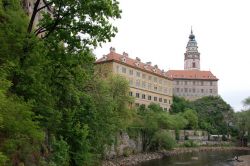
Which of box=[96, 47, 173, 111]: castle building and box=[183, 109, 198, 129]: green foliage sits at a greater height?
box=[96, 47, 173, 111]: castle building

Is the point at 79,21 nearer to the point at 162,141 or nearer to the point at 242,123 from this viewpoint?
the point at 162,141

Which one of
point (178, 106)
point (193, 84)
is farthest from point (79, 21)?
point (193, 84)

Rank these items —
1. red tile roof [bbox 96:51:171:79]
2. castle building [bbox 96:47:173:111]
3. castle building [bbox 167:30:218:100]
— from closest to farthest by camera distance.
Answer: red tile roof [bbox 96:51:171:79] → castle building [bbox 96:47:173:111] → castle building [bbox 167:30:218:100]

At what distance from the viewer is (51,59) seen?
15453 mm

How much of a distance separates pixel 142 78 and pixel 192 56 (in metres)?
85.4

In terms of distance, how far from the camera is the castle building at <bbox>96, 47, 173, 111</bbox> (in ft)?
276

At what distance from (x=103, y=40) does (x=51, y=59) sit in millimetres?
2200

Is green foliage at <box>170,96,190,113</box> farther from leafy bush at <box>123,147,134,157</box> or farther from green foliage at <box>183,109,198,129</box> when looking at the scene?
leafy bush at <box>123,147,134,157</box>

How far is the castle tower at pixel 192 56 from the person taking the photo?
173 meters

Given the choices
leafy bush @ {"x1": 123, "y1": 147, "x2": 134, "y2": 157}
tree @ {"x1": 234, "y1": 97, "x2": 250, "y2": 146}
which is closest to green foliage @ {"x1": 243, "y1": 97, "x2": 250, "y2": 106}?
tree @ {"x1": 234, "y1": 97, "x2": 250, "y2": 146}

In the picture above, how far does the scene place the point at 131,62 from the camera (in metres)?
90.2

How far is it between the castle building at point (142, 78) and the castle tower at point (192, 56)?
6898 cm

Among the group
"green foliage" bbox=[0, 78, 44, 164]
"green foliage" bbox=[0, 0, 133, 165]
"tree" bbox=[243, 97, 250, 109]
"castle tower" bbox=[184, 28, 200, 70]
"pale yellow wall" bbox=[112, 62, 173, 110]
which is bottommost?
"green foliage" bbox=[0, 78, 44, 164]

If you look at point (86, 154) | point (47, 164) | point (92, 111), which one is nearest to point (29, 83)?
point (47, 164)
